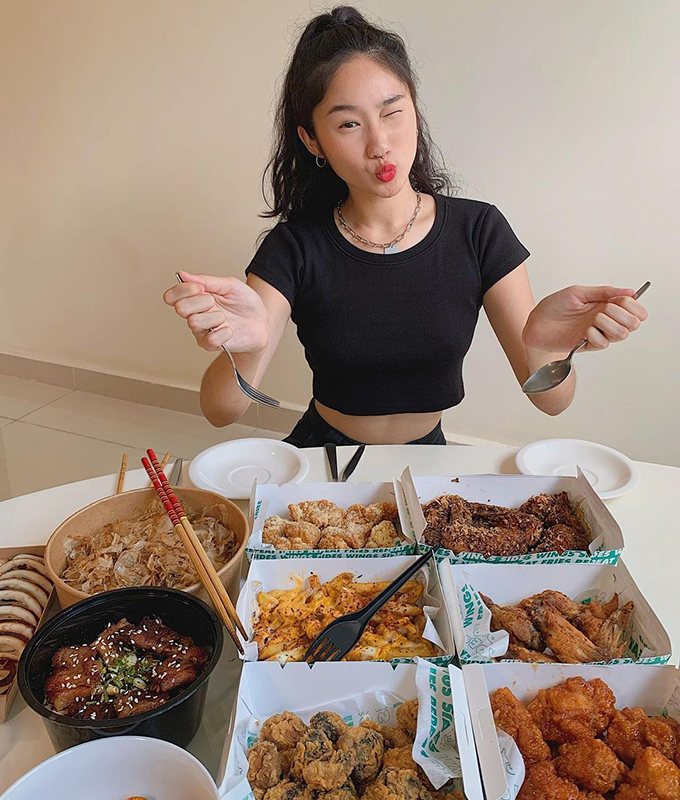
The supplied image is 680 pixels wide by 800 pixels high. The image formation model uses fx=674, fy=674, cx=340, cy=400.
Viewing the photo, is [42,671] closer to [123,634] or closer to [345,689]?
[123,634]

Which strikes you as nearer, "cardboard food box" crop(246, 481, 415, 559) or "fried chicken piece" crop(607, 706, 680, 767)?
"fried chicken piece" crop(607, 706, 680, 767)

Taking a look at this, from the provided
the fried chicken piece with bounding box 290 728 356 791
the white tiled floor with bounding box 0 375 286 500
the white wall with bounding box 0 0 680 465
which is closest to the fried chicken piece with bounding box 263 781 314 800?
the fried chicken piece with bounding box 290 728 356 791

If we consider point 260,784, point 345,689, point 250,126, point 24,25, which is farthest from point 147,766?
point 24,25

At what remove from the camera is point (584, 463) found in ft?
4.64

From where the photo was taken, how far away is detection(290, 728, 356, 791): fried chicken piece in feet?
2.18

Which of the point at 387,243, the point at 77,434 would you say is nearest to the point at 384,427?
the point at 387,243

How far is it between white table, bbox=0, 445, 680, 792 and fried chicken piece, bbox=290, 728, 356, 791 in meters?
0.15

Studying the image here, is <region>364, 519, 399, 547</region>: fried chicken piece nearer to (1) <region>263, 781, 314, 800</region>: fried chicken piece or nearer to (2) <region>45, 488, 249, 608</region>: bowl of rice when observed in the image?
(2) <region>45, 488, 249, 608</region>: bowl of rice

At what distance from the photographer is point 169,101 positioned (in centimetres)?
288

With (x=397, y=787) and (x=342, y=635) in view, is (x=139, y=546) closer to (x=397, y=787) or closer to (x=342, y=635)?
(x=342, y=635)

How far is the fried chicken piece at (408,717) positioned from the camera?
0.73 metres

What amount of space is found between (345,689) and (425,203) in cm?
129

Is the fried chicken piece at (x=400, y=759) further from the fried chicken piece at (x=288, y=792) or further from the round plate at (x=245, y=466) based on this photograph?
the round plate at (x=245, y=466)

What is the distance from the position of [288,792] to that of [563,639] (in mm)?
380
